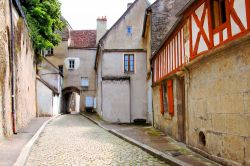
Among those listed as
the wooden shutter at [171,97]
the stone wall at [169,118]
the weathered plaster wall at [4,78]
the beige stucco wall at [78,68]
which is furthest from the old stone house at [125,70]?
the beige stucco wall at [78,68]

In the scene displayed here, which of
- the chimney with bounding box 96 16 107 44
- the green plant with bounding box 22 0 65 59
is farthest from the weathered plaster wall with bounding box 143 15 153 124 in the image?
the chimney with bounding box 96 16 107 44

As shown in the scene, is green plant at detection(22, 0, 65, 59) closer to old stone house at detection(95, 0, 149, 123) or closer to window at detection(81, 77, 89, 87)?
old stone house at detection(95, 0, 149, 123)

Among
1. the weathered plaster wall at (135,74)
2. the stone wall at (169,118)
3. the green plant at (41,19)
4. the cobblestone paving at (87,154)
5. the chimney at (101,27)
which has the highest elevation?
the chimney at (101,27)

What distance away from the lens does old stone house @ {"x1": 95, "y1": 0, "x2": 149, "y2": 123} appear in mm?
21781

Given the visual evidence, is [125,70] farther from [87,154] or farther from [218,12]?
[218,12]

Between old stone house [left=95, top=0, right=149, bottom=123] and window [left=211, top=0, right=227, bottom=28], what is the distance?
48.4 feet

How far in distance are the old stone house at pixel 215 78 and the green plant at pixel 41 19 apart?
14.6 m

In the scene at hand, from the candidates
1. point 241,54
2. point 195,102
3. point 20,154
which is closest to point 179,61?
point 195,102

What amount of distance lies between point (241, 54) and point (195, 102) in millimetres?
2931

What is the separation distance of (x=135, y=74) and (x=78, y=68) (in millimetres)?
16455

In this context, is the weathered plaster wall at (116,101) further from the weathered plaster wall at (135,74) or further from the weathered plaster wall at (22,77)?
the weathered plaster wall at (22,77)

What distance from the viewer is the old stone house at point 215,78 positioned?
5.84 m

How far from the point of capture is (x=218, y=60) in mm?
6914

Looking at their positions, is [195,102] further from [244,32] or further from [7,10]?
[7,10]
